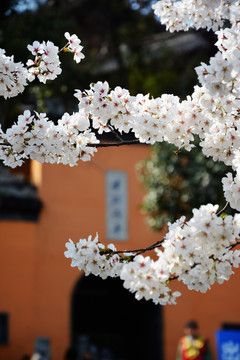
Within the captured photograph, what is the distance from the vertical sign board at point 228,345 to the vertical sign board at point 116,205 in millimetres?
3445

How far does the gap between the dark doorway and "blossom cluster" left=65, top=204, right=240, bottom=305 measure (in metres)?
9.12

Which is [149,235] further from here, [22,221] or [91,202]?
[22,221]

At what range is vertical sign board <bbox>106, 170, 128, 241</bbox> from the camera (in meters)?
12.8

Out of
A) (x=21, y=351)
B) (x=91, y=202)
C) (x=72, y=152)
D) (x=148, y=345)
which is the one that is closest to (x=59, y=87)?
(x=91, y=202)

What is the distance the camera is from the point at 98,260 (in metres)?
4.04

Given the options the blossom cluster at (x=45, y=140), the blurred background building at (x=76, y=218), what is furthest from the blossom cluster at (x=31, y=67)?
the blurred background building at (x=76, y=218)

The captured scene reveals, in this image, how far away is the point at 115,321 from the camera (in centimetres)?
1528

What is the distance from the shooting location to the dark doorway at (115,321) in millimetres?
13320

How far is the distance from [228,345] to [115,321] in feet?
19.0

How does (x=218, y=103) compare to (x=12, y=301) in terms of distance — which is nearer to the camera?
(x=218, y=103)

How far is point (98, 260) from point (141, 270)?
12.8 inches

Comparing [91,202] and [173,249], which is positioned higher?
Result: [91,202]

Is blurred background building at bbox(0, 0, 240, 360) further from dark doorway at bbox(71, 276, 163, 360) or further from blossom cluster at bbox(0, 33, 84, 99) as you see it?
blossom cluster at bbox(0, 33, 84, 99)

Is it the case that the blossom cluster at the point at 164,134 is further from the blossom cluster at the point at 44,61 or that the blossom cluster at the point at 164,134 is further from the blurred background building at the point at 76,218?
the blurred background building at the point at 76,218
